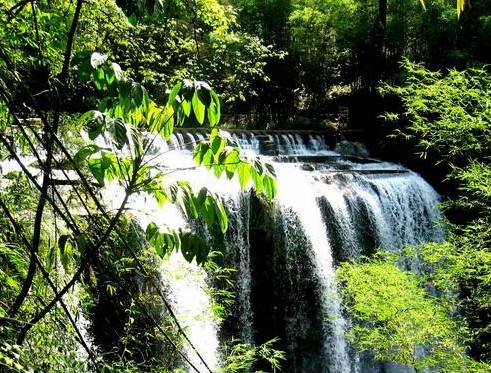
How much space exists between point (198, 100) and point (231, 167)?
168mm

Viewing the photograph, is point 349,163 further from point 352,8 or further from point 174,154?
point 352,8

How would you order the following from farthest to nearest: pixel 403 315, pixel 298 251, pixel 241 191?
pixel 298 251 < pixel 241 191 < pixel 403 315

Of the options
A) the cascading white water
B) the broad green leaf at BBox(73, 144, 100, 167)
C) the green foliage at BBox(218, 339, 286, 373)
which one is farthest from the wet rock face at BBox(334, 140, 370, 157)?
the broad green leaf at BBox(73, 144, 100, 167)

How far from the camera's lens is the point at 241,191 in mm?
6828

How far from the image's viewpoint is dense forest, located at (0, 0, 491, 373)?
1104mm

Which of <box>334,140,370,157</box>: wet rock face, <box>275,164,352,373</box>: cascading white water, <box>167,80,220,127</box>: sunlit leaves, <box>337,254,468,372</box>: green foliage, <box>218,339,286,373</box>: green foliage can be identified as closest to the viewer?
<box>167,80,220,127</box>: sunlit leaves

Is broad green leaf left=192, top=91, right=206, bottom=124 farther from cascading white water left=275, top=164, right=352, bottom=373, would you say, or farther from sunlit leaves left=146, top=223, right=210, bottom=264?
cascading white water left=275, top=164, right=352, bottom=373

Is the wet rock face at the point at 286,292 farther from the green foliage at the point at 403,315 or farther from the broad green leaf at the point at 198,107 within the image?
the broad green leaf at the point at 198,107

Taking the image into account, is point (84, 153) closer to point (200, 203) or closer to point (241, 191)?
point (200, 203)

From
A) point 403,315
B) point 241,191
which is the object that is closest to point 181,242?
point 403,315

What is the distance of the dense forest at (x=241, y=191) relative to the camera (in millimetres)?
1104

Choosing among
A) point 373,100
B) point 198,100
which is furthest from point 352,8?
point 198,100

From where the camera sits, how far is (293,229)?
772cm

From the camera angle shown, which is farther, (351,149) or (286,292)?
(351,149)
